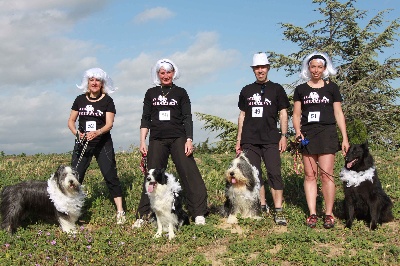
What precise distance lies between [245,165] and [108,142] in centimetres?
243

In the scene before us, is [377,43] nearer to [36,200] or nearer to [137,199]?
[137,199]

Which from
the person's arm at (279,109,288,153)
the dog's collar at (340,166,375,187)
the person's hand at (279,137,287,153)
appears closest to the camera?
the dog's collar at (340,166,375,187)

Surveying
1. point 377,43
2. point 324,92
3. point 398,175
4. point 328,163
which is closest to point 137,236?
point 328,163

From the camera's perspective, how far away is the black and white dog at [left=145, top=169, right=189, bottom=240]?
253 inches

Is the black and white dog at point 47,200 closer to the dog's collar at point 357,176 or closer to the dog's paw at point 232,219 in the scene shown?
the dog's paw at point 232,219

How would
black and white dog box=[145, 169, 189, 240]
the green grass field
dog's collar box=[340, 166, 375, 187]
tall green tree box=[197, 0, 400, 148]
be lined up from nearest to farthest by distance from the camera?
the green grass field
black and white dog box=[145, 169, 189, 240]
dog's collar box=[340, 166, 375, 187]
tall green tree box=[197, 0, 400, 148]

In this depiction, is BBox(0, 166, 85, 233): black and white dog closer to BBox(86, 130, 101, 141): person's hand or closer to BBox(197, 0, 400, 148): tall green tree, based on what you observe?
BBox(86, 130, 101, 141): person's hand

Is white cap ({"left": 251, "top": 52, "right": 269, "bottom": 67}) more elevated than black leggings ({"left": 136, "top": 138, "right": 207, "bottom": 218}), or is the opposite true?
white cap ({"left": 251, "top": 52, "right": 269, "bottom": 67})

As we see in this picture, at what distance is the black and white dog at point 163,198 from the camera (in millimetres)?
6434

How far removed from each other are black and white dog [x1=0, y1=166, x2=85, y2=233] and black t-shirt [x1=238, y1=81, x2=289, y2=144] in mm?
3013

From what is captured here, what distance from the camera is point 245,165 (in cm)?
686

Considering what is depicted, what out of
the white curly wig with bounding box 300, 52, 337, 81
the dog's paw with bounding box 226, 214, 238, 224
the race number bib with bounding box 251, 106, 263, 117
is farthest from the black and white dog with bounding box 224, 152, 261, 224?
the white curly wig with bounding box 300, 52, 337, 81

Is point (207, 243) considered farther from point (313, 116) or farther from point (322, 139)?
point (313, 116)

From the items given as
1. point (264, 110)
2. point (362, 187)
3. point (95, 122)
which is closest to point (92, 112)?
point (95, 122)
